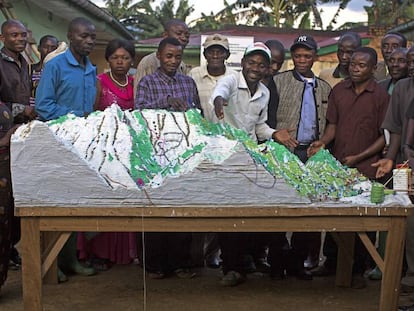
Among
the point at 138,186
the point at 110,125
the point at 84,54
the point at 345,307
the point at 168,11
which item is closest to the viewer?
the point at 138,186

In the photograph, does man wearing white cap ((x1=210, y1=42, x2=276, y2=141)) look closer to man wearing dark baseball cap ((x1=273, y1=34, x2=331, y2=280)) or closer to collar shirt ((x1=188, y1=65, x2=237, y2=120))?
man wearing dark baseball cap ((x1=273, y1=34, x2=331, y2=280))

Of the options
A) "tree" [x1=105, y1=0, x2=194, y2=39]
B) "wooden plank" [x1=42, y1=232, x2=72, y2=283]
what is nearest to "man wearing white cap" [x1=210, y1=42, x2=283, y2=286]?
"wooden plank" [x1=42, y1=232, x2=72, y2=283]

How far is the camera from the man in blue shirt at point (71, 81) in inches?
184

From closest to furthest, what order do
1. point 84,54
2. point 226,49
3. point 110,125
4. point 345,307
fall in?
point 110,125 → point 345,307 → point 84,54 → point 226,49

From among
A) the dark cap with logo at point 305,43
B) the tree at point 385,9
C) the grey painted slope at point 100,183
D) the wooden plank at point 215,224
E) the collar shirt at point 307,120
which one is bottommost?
the wooden plank at point 215,224

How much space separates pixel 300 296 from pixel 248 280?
1.74 feet

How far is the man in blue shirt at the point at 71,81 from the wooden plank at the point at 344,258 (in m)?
2.18

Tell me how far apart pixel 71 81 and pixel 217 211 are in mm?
1691

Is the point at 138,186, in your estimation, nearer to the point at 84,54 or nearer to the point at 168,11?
the point at 84,54

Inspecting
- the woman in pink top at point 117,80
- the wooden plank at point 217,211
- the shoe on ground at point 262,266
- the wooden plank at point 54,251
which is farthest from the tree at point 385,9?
the wooden plank at point 54,251

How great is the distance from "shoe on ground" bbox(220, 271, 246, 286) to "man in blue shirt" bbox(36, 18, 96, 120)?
1687mm

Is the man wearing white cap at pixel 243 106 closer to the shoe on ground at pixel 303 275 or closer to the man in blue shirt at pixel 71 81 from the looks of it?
the shoe on ground at pixel 303 275

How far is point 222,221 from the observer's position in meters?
3.89

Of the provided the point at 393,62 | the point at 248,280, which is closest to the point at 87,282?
the point at 248,280
